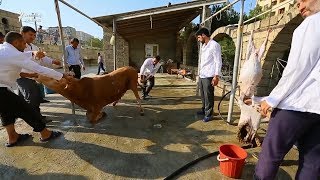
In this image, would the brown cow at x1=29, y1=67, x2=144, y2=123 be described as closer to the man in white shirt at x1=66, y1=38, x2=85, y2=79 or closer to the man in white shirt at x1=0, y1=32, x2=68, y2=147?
the man in white shirt at x1=0, y1=32, x2=68, y2=147

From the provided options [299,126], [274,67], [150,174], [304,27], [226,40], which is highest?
[226,40]

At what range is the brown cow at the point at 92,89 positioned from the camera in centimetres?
391

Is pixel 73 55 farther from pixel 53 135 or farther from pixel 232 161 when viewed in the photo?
pixel 232 161

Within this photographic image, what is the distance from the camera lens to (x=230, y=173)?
2816mm

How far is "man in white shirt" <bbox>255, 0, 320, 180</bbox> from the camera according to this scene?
1853 mm

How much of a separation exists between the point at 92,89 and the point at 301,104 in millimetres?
3624

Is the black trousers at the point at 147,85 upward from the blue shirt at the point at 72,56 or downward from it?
downward

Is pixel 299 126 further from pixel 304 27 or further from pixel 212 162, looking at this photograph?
pixel 212 162

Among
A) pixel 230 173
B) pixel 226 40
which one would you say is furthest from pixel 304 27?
pixel 226 40

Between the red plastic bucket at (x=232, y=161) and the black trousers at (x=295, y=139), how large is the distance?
0.53 m

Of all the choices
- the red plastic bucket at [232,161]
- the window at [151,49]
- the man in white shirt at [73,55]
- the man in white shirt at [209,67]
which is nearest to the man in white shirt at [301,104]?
the red plastic bucket at [232,161]

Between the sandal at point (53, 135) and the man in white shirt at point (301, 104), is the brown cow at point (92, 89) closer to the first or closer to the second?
the sandal at point (53, 135)

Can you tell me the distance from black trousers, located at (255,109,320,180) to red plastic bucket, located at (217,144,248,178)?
53 centimetres

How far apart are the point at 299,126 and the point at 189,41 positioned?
15.1 meters
